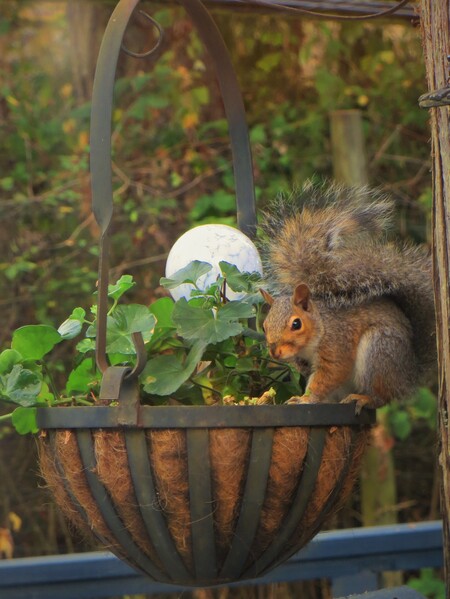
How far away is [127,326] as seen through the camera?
3.44 feet

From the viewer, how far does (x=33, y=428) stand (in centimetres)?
109

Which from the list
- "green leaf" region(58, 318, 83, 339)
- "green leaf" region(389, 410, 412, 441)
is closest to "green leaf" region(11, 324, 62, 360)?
"green leaf" region(58, 318, 83, 339)

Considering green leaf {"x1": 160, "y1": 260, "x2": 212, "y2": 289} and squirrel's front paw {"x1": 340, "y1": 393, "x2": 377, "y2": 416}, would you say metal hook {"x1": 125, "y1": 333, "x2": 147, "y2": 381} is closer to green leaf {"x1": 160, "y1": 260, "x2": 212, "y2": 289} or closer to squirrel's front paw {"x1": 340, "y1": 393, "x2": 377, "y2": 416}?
green leaf {"x1": 160, "y1": 260, "x2": 212, "y2": 289}

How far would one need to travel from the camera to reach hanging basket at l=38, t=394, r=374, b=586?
95cm

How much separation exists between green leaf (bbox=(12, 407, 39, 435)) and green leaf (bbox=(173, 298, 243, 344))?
0.66 feet

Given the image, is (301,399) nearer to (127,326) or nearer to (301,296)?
(301,296)

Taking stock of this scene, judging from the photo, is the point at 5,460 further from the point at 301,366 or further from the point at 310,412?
the point at 310,412

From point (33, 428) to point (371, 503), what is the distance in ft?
6.01

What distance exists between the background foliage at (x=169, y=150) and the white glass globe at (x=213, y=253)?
5.01 feet

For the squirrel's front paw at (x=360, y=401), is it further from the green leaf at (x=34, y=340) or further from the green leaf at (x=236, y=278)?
the green leaf at (x=34, y=340)

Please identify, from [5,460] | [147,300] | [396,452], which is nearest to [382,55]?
[147,300]

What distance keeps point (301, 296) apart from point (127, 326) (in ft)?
0.70

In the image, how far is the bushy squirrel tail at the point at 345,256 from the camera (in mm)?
1154

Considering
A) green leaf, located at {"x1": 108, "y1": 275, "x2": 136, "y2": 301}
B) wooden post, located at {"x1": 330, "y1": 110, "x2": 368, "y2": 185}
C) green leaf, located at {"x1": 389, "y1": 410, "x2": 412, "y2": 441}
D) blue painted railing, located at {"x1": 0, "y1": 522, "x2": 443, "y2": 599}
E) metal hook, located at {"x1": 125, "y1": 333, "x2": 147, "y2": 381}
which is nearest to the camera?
metal hook, located at {"x1": 125, "y1": 333, "x2": 147, "y2": 381}
